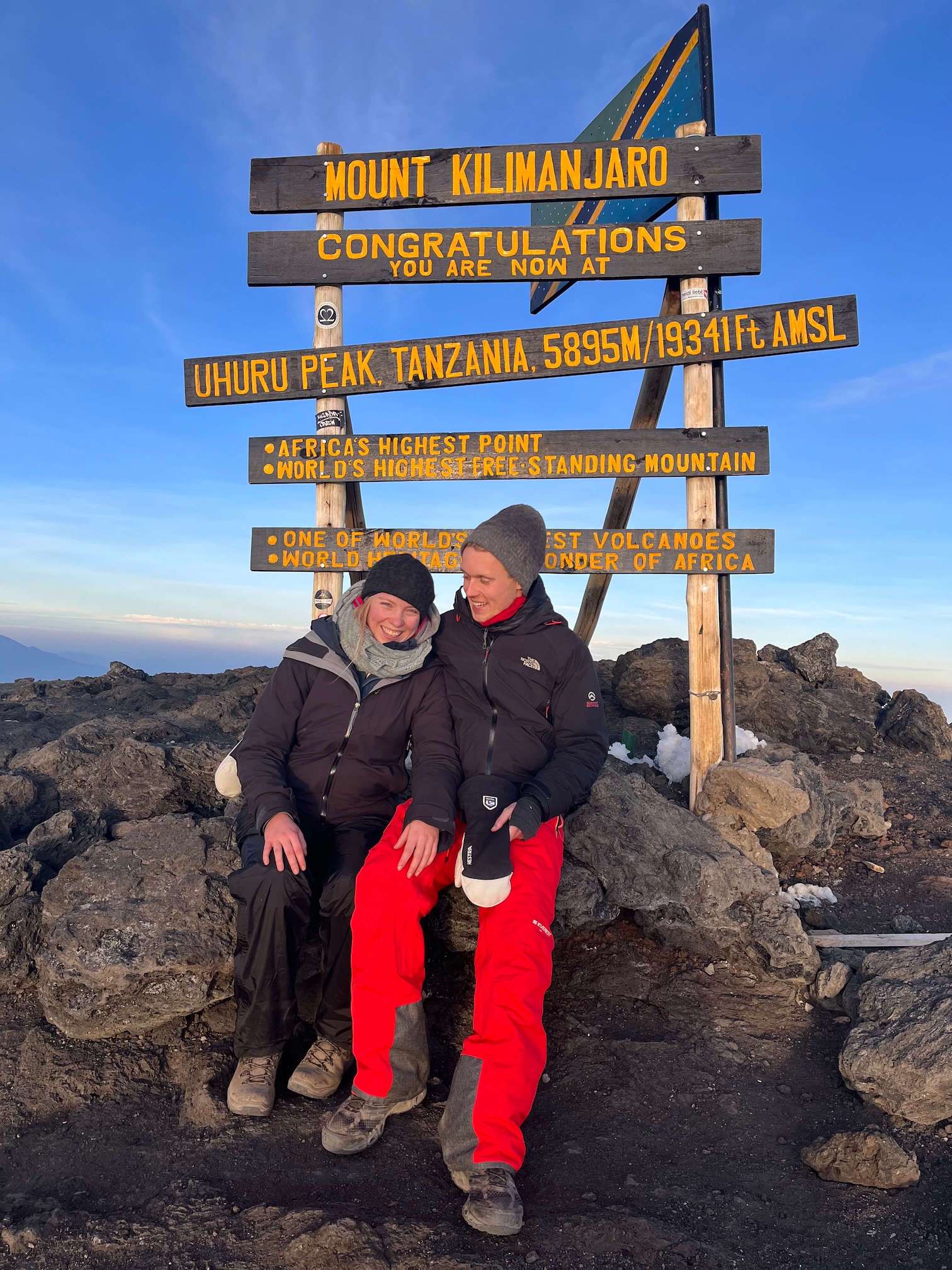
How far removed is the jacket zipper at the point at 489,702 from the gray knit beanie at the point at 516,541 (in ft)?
1.05

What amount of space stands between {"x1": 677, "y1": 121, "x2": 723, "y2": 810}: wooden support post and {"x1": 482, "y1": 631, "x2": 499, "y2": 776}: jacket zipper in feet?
9.48

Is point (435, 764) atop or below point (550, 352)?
below

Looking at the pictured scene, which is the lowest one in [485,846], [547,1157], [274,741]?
[547,1157]

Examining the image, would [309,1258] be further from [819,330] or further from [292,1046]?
[819,330]

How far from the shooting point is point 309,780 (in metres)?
4.33

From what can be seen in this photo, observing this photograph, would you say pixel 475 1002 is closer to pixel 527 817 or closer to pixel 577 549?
pixel 527 817

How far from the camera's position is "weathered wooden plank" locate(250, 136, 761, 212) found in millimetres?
6750

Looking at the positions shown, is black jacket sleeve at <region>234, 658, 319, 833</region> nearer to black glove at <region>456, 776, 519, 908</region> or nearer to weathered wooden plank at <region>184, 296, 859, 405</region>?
black glove at <region>456, 776, 519, 908</region>

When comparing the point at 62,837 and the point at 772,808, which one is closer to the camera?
the point at 62,837

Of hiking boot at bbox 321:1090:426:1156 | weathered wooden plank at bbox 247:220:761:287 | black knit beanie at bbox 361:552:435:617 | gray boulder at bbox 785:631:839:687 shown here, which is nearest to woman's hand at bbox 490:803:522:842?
black knit beanie at bbox 361:552:435:617

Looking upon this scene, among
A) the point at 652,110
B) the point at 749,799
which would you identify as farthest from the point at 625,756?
the point at 652,110

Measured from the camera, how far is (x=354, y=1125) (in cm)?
357

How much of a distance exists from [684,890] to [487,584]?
2342mm

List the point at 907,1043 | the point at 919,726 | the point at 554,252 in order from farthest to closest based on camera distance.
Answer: the point at 919,726 → the point at 554,252 → the point at 907,1043
